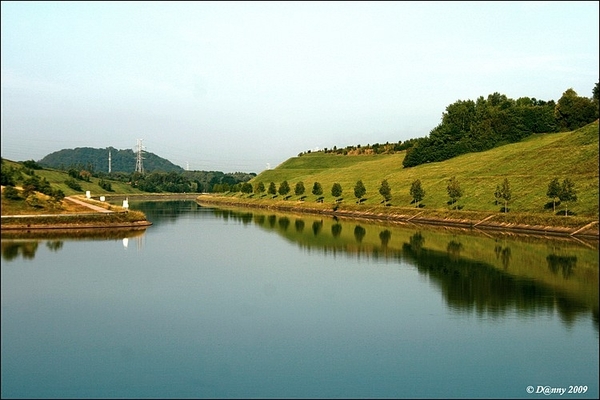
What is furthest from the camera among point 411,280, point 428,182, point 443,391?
point 428,182

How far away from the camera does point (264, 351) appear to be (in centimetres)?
2773

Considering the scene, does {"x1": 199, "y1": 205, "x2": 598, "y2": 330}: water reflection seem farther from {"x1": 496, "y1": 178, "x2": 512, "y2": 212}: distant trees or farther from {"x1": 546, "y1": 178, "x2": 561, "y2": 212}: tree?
{"x1": 496, "y1": 178, "x2": 512, "y2": 212}: distant trees

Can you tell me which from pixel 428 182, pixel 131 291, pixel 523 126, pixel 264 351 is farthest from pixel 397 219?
pixel 264 351

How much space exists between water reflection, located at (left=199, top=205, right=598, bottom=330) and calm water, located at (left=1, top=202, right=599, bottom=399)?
20 cm

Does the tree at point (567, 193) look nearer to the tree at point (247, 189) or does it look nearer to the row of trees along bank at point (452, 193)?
the row of trees along bank at point (452, 193)

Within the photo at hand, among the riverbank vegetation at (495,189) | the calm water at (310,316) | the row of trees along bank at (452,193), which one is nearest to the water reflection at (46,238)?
the calm water at (310,316)

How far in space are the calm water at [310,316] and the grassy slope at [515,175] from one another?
22412mm

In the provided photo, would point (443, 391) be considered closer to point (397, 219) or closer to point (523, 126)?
point (397, 219)

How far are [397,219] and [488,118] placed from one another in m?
61.7

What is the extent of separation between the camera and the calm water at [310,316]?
24.0 meters

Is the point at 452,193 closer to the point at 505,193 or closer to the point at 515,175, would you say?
the point at 505,193

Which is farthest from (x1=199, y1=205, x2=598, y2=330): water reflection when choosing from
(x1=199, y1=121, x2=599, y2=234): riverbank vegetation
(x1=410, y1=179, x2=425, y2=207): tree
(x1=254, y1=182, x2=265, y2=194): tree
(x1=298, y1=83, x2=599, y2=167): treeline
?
(x1=254, y1=182, x2=265, y2=194): tree

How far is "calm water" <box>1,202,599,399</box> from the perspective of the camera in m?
24.0

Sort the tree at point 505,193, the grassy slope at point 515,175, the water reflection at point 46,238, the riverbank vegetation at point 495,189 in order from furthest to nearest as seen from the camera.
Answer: the tree at point 505,193
the grassy slope at point 515,175
the riverbank vegetation at point 495,189
the water reflection at point 46,238
